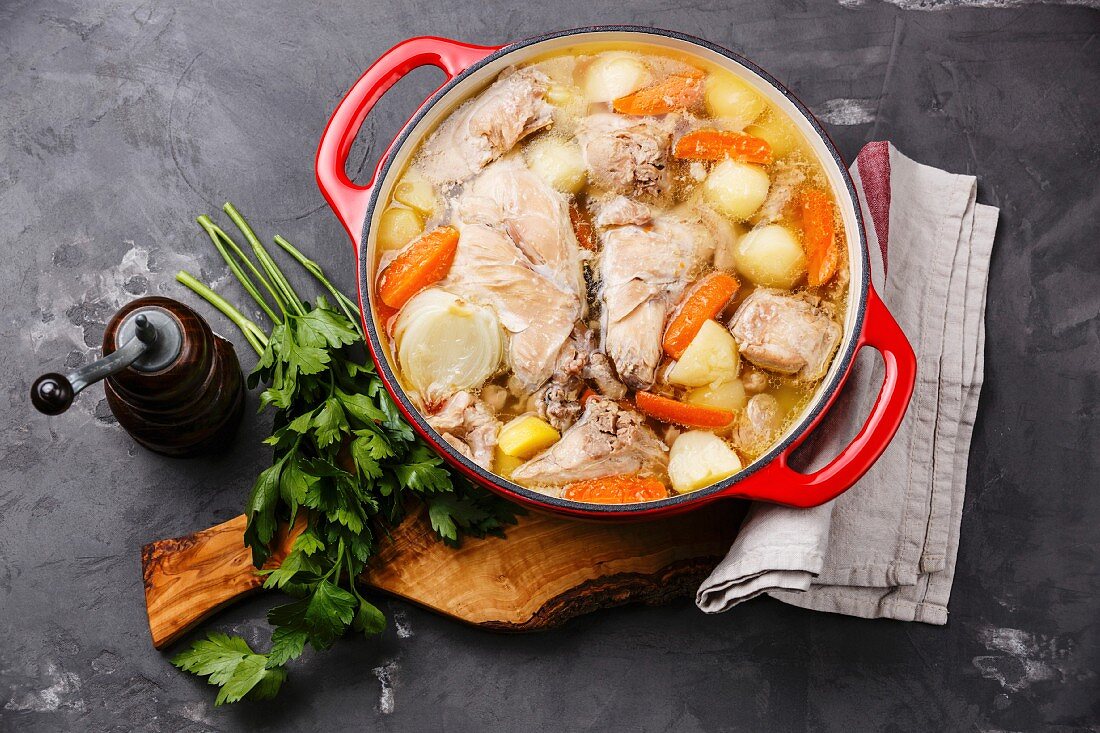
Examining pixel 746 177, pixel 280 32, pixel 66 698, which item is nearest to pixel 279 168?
pixel 280 32

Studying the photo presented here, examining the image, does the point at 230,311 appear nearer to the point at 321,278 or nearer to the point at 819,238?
the point at 321,278

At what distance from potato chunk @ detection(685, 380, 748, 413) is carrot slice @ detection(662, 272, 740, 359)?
9 centimetres

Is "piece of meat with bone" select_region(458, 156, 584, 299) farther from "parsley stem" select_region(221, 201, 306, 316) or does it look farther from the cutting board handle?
the cutting board handle

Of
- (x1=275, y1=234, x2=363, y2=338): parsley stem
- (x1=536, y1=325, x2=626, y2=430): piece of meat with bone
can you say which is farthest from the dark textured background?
(x1=536, y1=325, x2=626, y2=430): piece of meat with bone

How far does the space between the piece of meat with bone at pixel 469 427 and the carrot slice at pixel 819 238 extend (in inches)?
29.7

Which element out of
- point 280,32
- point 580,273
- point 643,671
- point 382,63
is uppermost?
point 280,32

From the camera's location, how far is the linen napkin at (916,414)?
2.02 metres

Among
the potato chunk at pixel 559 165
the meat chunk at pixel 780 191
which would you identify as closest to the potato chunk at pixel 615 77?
the potato chunk at pixel 559 165

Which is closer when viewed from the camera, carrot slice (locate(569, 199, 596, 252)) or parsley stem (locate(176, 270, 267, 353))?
carrot slice (locate(569, 199, 596, 252))

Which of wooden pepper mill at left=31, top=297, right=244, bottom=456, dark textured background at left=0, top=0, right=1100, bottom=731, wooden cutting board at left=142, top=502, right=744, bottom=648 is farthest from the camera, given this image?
dark textured background at left=0, top=0, right=1100, bottom=731

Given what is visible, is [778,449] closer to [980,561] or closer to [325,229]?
[980,561]

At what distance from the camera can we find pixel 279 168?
2229 millimetres

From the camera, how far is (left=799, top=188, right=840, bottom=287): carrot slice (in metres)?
1.81

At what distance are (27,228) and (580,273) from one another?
1485 millimetres
